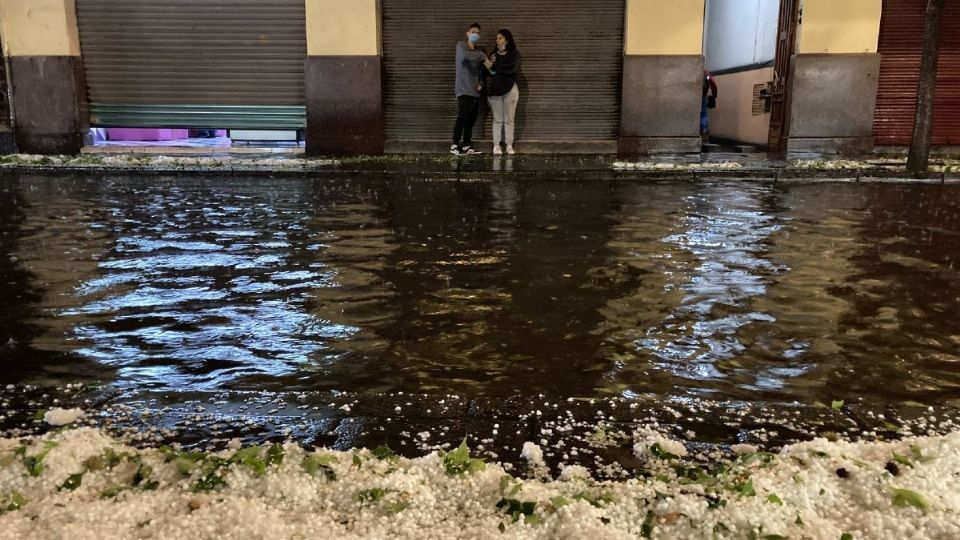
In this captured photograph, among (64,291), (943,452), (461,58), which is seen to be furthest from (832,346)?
(461,58)

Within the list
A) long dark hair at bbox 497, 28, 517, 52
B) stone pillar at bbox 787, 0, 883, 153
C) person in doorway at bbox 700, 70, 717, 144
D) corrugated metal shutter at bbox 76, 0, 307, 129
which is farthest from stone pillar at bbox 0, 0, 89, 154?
stone pillar at bbox 787, 0, 883, 153

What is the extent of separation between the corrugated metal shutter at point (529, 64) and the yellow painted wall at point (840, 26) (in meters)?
3.33

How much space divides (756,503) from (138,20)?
15545mm

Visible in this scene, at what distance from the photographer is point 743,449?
286 cm

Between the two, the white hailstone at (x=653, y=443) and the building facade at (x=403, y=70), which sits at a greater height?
the building facade at (x=403, y=70)

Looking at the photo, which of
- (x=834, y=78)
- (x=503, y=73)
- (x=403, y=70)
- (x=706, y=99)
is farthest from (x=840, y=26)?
(x=403, y=70)

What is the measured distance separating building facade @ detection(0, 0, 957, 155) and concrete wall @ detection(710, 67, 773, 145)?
4.33 feet

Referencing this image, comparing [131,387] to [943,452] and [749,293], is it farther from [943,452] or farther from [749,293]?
[749,293]

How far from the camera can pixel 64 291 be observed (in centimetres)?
511

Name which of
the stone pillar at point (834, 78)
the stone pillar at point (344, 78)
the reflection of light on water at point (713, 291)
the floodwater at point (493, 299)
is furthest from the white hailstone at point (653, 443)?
the stone pillar at point (834, 78)

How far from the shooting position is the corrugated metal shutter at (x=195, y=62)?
48.9 ft

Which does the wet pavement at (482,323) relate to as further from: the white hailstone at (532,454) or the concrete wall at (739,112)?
the concrete wall at (739,112)

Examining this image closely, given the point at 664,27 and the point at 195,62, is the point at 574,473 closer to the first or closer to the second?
the point at 664,27

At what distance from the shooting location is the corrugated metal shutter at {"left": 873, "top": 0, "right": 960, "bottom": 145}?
46.6ft
